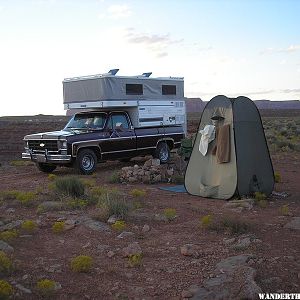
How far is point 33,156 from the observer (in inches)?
587

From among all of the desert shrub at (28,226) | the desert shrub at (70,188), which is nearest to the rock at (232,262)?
the desert shrub at (28,226)

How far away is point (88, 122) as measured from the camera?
611 inches

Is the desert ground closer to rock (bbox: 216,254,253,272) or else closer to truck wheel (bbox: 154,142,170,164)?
rock (bbox: 216,254,253,272)

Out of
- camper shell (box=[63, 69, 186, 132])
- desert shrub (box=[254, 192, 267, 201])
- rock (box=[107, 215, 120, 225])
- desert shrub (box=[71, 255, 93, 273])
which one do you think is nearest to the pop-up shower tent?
desert shrub (box=[254, 192, 267, 201])

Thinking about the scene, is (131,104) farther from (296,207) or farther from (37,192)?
(296,207)

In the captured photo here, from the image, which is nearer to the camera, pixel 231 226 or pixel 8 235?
pixel 8 235

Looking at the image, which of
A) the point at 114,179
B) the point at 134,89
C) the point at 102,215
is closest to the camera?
the point at 102,215

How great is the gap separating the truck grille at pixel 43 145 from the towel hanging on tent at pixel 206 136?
206 inches

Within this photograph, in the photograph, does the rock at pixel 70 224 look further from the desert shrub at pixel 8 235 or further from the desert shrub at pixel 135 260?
the desert shrub at pixel 135 260

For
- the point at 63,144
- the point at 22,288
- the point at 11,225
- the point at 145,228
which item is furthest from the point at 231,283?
the point at 63,144

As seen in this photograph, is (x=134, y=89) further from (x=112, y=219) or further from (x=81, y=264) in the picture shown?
(x=81, y=264)

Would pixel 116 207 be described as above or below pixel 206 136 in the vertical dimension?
below

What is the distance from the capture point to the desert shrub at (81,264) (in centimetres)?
588

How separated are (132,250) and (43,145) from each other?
8.58 meters
